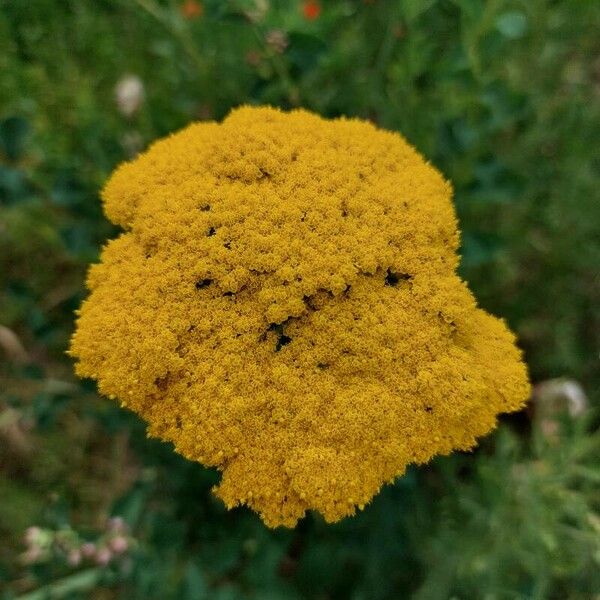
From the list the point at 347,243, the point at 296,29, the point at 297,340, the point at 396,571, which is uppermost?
the point at 296,29

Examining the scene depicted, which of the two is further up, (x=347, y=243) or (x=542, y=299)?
(x=542, y=299)

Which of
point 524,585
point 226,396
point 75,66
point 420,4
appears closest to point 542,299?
point 524,585

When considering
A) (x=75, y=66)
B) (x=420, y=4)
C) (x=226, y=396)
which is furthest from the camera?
(x=75, y=66)

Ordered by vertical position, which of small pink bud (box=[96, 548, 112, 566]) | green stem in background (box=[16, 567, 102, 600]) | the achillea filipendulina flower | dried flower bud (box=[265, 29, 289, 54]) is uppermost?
dried flower bud (box=[265, 29, 289, 54])

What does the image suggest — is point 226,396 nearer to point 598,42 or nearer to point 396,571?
point 396,571

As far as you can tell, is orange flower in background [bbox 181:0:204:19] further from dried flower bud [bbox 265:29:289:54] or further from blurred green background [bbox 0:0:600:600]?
dried flower bud [bbox 265:29:289:54]

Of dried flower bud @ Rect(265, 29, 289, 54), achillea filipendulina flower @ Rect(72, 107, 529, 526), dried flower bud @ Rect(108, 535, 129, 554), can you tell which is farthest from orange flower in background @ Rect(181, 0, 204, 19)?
dried flower bud @ Rect(108, 535, 129, 554)

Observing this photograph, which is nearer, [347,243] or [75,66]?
[347,243]

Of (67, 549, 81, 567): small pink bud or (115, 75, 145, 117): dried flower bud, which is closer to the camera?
(67, 549, 81, 567): small pink bud
